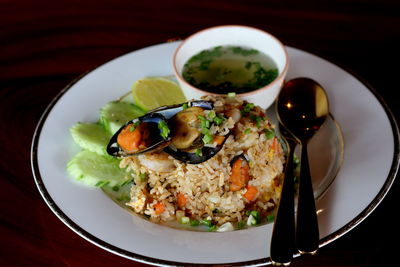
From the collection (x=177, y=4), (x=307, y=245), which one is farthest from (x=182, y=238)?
(x=177, y=4)

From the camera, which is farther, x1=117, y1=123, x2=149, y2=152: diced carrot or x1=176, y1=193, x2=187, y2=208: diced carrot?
x1=176, y1=193, x2=187, y2=208: diced carrot

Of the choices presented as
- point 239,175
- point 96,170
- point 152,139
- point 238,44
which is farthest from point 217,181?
point 238,44

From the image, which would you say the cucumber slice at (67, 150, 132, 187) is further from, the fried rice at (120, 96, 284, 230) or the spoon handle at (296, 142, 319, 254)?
the spoon handle at (296, 142, 319, 254)

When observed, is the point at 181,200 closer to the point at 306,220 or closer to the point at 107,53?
the point at 306,220

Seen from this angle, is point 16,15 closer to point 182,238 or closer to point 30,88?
point 30,88

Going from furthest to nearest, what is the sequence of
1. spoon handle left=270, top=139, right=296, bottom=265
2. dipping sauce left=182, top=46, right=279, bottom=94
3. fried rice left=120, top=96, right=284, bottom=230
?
1. dipping sauce left=182, top=46, right=279, bottom=94
2. fried rice left=120, top=96, right=284, bottom=230
3. spoon handle left=270, top=139, right=296, bottom=265

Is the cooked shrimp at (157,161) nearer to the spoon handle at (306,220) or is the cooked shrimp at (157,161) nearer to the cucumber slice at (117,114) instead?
the cucumber slice at (117,114)

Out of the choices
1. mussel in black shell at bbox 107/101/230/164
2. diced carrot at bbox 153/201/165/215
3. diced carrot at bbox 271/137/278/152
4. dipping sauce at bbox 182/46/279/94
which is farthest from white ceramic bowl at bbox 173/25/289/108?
diced carrot at bbox 153/201/165/215
